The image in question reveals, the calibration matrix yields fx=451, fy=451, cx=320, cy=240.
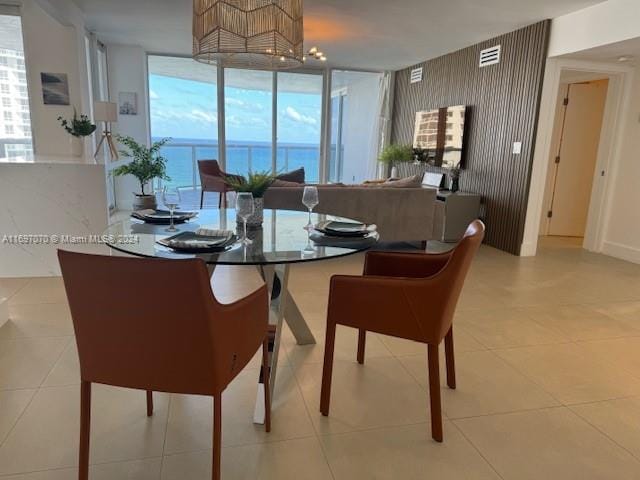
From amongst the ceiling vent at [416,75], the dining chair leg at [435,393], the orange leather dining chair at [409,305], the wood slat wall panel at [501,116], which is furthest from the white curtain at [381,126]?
the dining chair leg at [435,393]

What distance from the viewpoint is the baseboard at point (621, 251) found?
15.7 ft

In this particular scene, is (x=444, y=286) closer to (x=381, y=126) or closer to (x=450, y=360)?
(x=450, y=360)

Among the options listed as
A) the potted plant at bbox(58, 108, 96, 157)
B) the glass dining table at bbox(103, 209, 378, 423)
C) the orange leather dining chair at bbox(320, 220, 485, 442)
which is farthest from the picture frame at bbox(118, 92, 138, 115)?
the orange leather dining chair at bbox(320, 220, 485, 442)

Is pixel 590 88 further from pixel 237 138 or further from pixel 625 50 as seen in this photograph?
pixel 237 138

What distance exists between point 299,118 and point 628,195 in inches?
199

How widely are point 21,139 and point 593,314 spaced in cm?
594

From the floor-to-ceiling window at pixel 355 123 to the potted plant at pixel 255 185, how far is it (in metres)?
6.02

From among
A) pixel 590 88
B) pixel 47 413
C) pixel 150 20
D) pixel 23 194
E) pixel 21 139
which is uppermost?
pixel 150 20

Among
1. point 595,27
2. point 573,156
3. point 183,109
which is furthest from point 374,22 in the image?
point 183,109

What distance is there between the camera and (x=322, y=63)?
24.2 ft

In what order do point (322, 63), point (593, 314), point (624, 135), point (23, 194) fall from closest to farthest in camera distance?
point (593, 314), point (23, 194), point (624, 135), point (322, 63)

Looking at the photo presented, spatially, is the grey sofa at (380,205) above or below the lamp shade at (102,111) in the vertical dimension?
below

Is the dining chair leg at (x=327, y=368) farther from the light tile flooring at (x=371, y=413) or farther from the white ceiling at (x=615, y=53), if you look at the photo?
the white ceiling at (x=615, y=53)

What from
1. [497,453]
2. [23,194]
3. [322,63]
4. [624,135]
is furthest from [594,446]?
[322,63]
